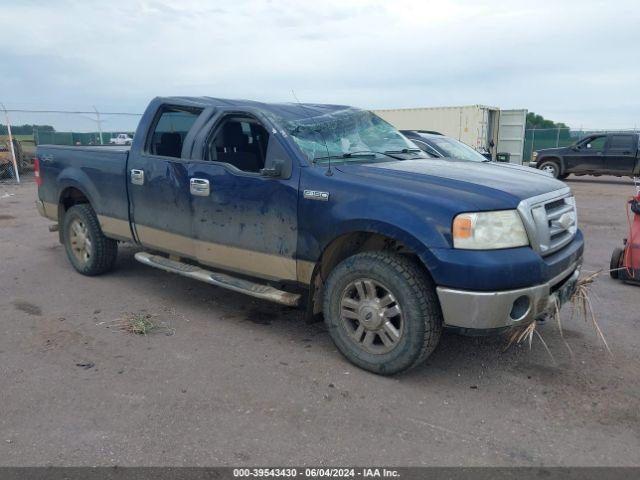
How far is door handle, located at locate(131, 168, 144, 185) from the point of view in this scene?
4930mm

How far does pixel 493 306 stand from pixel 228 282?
208 cm

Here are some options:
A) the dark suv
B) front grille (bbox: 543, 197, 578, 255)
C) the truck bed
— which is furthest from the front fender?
the dark suv

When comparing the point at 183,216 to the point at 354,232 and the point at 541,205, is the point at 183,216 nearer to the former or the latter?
the point at 354,232

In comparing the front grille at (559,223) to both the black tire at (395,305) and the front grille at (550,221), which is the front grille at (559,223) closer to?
the front grille at (550,221)

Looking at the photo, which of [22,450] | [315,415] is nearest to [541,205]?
[315,415]

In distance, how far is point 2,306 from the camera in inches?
199

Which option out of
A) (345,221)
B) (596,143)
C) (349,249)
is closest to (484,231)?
(345,221)

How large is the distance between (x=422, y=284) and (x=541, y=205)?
92 cm

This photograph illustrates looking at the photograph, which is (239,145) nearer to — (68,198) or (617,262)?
(68,198)

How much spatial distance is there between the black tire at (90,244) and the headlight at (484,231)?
4.05 m

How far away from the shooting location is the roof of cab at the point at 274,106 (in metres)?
4.36

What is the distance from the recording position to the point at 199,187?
4.40m

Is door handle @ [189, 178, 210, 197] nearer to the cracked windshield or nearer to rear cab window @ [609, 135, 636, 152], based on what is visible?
the cracked windshield

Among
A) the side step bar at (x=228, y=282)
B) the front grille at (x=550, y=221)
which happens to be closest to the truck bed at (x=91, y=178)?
the side step bar at (x=228, y=282)
